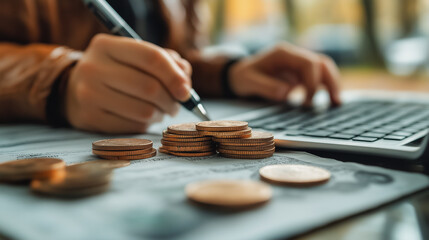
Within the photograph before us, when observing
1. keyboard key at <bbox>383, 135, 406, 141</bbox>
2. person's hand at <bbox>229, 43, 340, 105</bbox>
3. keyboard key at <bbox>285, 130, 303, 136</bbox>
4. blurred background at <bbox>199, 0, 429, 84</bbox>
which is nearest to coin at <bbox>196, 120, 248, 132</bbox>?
keyboard key at <bbox>285, 130, 303, 136</bbox>

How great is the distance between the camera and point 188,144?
0.57 m

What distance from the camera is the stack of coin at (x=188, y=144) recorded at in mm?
566

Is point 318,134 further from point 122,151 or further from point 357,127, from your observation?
point 122,151

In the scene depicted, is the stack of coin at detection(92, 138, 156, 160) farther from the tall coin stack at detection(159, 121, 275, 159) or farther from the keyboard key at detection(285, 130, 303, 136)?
the keyboard key at detection(285, 130, 303, 136)

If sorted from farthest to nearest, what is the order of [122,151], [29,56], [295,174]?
1. [29,56]
2. [122,151]
3. [295,174]

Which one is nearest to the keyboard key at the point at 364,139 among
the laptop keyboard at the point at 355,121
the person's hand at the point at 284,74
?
the laptop keyboard at the point at 355,121

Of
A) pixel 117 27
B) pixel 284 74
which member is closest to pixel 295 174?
pixel 117 27

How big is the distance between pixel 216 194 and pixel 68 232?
13 centimetres

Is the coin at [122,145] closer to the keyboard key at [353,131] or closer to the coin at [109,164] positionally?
the coin at [109,164]

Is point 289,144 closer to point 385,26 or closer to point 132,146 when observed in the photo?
point 132,146

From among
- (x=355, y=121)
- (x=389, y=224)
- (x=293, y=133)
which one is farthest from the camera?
(x=355, y=121)

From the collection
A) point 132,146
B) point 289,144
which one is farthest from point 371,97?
point 132,146

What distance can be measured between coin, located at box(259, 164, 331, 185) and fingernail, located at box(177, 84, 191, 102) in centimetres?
27

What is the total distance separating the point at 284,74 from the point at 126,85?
0.64m
